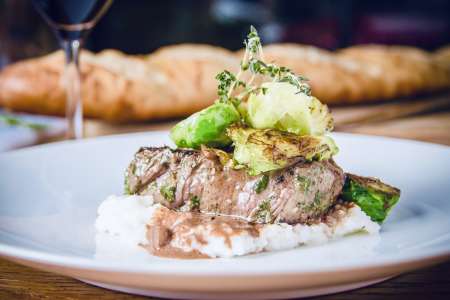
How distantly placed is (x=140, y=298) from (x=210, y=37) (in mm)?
7968

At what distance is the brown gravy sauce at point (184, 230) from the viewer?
1563mm

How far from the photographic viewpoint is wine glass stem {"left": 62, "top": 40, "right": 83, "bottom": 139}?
9.48ft

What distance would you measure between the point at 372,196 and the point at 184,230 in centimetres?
50

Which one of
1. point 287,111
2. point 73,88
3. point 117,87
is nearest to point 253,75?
point 287,111

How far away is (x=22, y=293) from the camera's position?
55.6 inches

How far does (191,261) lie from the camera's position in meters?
1.41

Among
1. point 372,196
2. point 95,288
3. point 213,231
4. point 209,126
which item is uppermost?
point 209,126

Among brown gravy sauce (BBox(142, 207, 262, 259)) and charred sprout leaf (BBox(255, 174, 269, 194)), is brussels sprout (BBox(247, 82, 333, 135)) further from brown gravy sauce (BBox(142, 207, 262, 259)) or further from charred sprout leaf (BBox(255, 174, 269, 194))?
brown gravy sauce (BBox(142, 207, 262, 259))

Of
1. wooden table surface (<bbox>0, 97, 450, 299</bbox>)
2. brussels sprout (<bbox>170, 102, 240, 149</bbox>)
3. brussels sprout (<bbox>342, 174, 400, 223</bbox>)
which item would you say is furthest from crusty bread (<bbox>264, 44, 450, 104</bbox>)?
wooden table surface (<bbox>0, 97, 450, 299</bbox>)

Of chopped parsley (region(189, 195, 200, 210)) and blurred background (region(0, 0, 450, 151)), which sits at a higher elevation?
blurred background (region(0, 0, 450, 151))

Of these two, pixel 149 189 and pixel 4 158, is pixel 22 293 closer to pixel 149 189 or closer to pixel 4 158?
pixel 149 189

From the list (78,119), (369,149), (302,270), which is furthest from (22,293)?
(78,119)

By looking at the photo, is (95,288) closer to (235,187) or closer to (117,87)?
(235,187)

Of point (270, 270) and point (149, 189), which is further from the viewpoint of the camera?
point (149, 189)
